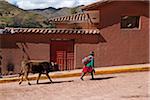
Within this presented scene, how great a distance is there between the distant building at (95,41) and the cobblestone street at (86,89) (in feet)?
10.2

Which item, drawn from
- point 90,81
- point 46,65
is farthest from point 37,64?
point 90,81

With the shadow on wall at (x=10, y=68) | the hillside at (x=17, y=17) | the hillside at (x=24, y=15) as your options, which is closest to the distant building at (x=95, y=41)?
the shadow on wall at (x=10, y=68)

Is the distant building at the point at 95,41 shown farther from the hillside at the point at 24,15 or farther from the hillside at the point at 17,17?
the hillside at the point at 24,15

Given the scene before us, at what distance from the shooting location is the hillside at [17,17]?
181ft

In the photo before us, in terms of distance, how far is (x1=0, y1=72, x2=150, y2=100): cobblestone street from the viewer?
1314cm

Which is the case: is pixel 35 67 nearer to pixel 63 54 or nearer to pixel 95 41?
pixel 63 54

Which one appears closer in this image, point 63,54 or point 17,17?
point 63,54

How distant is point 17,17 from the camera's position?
63.0m

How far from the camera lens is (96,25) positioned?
21.1 meters

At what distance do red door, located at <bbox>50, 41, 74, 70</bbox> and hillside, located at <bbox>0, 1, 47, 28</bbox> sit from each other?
106 feet

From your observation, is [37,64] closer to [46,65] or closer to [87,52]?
[46,65]

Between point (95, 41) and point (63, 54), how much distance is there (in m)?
1.89

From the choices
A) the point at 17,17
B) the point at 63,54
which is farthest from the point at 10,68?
the point at 17,17

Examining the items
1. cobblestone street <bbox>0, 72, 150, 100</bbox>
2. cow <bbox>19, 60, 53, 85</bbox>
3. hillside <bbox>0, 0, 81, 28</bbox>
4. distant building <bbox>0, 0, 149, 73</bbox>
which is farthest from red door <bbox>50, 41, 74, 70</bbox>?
hillside <bbox>0, 0, 81, 28</bbox>
